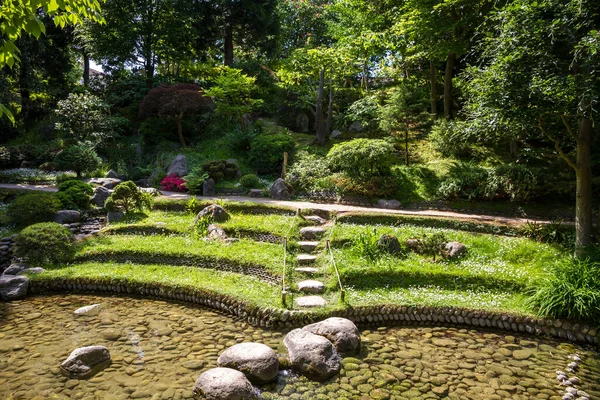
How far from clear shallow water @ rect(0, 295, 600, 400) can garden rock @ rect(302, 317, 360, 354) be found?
267 mm

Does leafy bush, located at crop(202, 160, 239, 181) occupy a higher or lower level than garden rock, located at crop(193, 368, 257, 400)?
higher

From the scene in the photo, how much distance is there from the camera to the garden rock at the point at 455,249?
37.5 feet

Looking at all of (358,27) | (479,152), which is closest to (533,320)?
(479,152)

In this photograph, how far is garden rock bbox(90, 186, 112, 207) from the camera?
1684 centimetres

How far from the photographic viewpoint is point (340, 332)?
7688 millimetres

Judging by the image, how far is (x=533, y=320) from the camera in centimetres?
849

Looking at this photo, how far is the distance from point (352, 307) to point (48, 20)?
30916 millimetres

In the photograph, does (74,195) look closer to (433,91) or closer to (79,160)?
(79,160)

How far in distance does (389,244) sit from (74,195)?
502 inches

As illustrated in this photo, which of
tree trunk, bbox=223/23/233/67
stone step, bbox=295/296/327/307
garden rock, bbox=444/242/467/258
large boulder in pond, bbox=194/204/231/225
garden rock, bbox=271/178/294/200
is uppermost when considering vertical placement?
tree trunk, bbox=223/23/233/67

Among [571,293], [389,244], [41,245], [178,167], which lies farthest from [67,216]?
[571,293]

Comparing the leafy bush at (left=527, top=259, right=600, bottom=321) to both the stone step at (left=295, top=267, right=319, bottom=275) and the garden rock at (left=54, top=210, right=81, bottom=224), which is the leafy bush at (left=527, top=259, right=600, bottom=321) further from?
the garden rock at (left=54, top=210, right=81, bottom=224)

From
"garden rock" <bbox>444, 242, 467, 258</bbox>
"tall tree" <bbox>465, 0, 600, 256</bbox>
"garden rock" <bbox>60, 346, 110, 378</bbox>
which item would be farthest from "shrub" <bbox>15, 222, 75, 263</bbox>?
"tall tree" <bbox>465, 0, 600, 256</bbox>

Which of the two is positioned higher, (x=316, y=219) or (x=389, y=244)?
(x=316, y=219)
